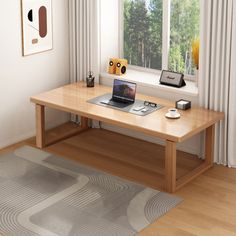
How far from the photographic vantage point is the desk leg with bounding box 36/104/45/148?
596cm

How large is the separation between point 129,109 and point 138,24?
1.21 m

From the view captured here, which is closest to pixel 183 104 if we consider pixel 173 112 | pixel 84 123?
pixel 173 112

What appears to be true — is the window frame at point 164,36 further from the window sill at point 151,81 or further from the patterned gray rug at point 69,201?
the patterned gray rug at point 69,201

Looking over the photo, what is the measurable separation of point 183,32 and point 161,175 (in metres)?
1.51

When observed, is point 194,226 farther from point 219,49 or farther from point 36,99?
point 36,99

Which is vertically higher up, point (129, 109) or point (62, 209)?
point (129, 109)

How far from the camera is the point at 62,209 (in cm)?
483

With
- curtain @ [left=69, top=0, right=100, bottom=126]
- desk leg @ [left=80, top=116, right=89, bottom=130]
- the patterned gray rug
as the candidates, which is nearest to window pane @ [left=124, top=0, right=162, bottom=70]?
curtain @ [left=69, top=0, right=100, bottom=126]

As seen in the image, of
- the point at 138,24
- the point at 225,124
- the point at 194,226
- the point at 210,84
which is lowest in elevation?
the point at 194,226

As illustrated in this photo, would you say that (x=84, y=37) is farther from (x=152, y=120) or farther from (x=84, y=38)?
(x=152, y=120)

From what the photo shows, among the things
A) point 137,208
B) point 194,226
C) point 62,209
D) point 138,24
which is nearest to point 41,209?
point 62,209

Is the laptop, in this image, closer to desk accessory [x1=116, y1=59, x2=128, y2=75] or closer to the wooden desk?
the wooden desk

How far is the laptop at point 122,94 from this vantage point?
18.7ft

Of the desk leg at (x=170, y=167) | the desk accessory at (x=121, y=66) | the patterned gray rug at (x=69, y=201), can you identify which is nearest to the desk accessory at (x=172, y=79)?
the desk accessory at (x=121, y=66)
